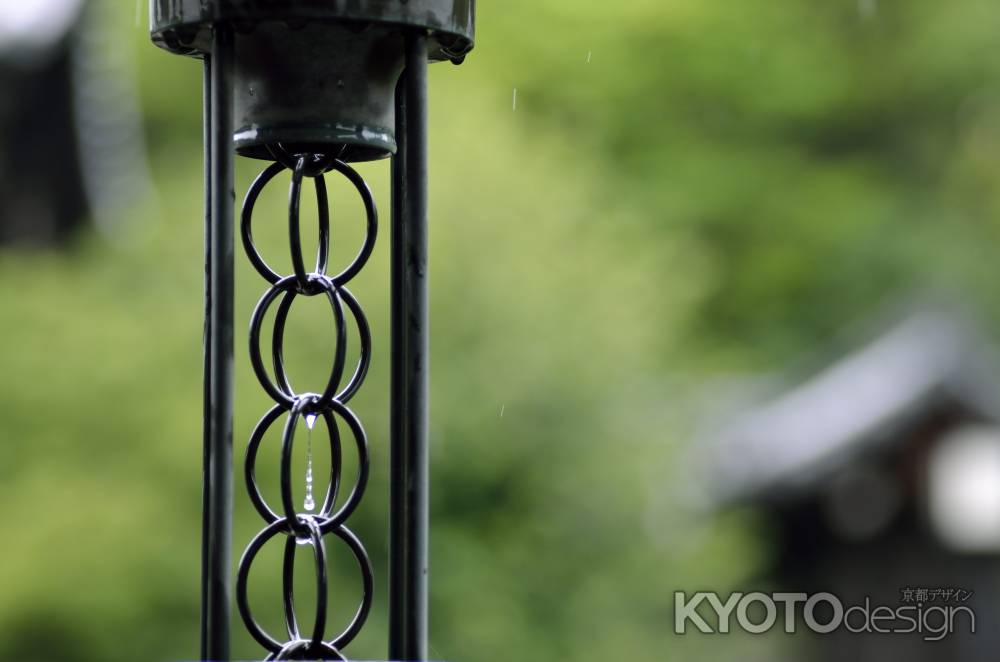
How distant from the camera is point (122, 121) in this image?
11.4 metres

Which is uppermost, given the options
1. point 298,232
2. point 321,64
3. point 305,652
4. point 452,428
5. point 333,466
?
point 321,64

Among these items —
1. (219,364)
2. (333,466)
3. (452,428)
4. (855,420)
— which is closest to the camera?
(219,364)

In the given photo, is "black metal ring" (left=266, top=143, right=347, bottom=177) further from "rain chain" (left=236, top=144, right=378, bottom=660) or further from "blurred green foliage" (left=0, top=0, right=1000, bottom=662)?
"blurred green foliage" (left=0, top=0, right=1000, bottom=662)

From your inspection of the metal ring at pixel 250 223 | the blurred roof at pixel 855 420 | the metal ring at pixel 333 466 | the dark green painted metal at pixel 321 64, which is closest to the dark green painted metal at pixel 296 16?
the dark green painted metal at pixel 321 64

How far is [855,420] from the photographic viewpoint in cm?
950

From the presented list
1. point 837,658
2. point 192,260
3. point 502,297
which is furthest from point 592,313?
point 837,658

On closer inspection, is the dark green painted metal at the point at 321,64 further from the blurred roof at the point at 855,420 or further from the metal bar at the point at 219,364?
the blurred roof at the point at 855,420

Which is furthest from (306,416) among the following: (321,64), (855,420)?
(855,420)

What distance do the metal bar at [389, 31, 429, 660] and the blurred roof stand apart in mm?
8560

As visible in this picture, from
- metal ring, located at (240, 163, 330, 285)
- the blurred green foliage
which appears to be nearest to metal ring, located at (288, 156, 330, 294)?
metal ring, located at (240, 163, 330, 285)

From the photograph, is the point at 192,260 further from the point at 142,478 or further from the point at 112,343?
the point at 142,478

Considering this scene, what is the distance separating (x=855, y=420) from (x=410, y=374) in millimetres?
8784

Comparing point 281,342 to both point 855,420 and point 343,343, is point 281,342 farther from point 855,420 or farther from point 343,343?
point 855,420

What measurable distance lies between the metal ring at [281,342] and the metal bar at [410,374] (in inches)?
1.9
